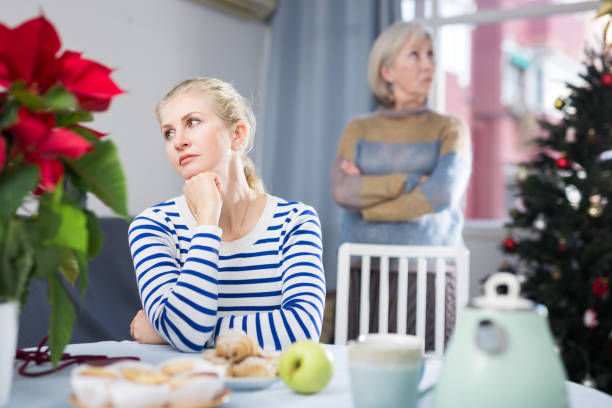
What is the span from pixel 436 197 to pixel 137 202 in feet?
5.39

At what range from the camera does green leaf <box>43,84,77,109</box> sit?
0.65m

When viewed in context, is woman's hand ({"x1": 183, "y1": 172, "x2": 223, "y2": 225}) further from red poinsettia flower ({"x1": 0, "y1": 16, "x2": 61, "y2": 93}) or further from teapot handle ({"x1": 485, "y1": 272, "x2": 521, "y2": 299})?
teapot handle ({"x1": 485, "y1": 272, "x2": 521, "y2": 299})

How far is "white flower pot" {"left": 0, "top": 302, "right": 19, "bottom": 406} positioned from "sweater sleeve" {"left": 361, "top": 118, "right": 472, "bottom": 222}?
1958mm

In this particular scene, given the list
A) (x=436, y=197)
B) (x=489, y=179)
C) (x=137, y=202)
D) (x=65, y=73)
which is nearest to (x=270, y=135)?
(x=137, y=202)

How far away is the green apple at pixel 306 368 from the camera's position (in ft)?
2.52

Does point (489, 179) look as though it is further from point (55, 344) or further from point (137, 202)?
point (55, 344)

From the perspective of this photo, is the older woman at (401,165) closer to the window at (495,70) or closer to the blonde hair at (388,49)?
the blonde hair at (388,49)

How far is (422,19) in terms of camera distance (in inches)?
152

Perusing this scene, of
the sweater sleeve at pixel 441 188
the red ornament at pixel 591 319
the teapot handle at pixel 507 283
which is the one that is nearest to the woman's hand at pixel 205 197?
the teapot handle at pixel 507 283

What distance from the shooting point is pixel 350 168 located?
266 centimetres

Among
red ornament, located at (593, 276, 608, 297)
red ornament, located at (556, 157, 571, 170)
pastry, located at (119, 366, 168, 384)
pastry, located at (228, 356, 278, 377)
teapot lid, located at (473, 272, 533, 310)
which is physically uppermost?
red ornament, located at (556, 157, 571, 170)

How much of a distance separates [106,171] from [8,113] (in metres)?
0.11

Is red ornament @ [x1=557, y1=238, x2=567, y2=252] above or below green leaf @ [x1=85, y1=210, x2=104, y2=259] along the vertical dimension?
below

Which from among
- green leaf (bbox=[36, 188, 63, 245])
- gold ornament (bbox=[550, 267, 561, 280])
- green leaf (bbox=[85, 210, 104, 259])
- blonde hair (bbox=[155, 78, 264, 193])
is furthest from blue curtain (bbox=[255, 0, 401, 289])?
green leaf (bbox=[36, 188, 63, 245])
